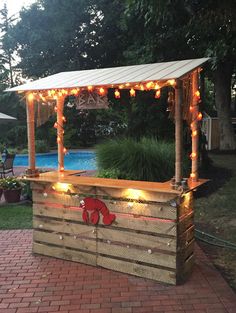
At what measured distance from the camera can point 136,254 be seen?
4.05 m

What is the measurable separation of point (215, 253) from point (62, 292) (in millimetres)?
2219

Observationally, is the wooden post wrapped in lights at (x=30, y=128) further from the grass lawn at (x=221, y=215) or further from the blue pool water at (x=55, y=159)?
the blue pool water at (x=55, y=159)

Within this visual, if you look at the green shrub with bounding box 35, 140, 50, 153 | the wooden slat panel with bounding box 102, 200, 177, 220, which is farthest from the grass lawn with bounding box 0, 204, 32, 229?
the green shrub with bounding box 35, 140, 50, 153

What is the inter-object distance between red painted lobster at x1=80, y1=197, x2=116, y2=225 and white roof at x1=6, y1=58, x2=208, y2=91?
1351mm

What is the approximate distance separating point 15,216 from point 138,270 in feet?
11.1

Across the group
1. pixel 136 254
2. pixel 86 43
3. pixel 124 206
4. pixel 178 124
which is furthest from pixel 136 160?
pixel 86 43

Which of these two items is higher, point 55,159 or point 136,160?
point 136,160

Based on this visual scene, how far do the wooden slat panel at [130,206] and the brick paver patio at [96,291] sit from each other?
748 millimetres

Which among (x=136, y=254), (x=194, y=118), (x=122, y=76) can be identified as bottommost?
(x=136, y=254)

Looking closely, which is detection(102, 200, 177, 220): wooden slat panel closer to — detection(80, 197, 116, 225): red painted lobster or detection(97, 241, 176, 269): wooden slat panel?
detection(80, 197, 116, 225): red painted lobster

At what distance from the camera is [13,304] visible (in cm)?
346

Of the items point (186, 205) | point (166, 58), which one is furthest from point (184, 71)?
point (166, 58)

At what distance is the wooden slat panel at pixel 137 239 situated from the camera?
3842 mm

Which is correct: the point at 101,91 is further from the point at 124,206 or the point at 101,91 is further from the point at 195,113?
the point at 124,206
